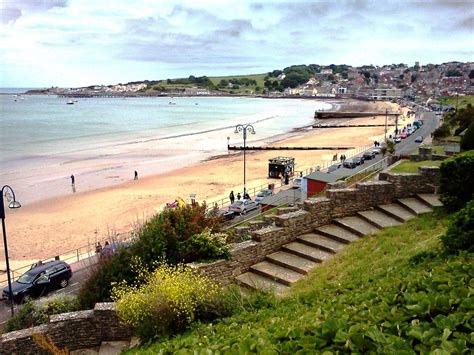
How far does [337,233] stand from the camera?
1143cm

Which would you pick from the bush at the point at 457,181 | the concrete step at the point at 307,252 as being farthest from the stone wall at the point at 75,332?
the bush at the point at 457,181

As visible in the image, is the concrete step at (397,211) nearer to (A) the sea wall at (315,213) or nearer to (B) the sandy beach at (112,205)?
(A) the sea wall at (315,213)

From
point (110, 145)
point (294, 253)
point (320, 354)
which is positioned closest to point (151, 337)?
point (320, 354)

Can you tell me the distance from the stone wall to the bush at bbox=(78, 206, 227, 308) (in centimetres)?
97

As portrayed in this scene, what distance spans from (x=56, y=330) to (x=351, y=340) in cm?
732

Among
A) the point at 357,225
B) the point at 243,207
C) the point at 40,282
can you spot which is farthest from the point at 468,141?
the point at 40,282

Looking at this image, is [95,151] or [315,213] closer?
[315,213]

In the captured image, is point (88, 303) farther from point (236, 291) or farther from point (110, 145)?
point (110, 145)

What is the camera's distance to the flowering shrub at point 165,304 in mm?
6637

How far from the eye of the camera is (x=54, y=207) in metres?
31.0

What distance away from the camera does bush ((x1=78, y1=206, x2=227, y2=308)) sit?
980 cm

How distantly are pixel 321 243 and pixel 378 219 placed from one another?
196cm

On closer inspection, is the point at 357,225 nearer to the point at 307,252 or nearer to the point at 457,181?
the point at 307,252

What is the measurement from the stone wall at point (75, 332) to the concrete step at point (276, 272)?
320cm
